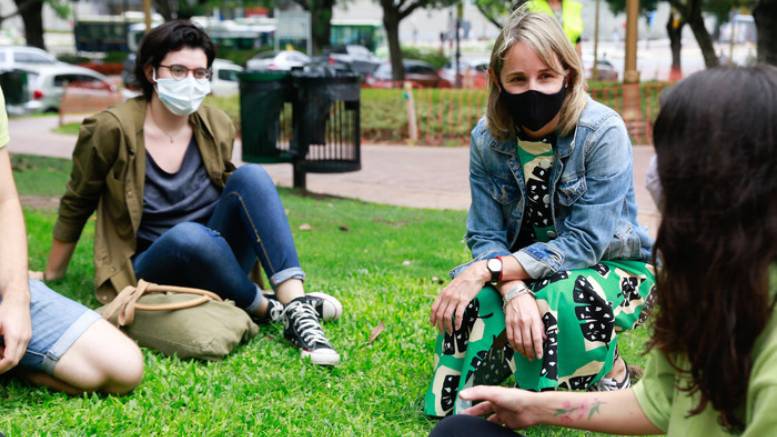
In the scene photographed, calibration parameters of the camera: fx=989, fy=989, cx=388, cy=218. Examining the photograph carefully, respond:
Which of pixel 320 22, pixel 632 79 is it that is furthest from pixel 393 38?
pixel 632 79

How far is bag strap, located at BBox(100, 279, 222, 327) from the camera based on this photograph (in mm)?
3422

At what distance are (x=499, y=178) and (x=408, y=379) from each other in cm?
76

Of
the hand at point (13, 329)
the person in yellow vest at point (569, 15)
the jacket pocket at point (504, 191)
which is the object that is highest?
the person in yellow vest at point (569, 15)

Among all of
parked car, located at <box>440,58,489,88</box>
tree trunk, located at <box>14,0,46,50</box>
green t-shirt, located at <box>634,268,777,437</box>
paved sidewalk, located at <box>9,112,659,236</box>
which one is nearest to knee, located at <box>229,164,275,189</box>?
green t-shirt, located at <box>634,268,777,437</box>

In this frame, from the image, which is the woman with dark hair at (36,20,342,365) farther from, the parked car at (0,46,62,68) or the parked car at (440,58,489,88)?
the parked car at (0,46,62,68)

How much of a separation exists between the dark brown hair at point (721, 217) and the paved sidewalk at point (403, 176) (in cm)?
551

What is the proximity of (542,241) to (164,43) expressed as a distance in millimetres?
1809

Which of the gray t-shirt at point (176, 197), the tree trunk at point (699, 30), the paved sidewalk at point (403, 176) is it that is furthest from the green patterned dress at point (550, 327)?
the tree trunk at point (699, 30)

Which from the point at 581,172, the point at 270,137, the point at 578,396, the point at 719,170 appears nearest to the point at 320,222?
the point at 270,137

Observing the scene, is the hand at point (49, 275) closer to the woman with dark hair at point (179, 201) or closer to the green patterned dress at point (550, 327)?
the woman with dark hair at point (179, 201)

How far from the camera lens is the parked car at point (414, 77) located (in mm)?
28719

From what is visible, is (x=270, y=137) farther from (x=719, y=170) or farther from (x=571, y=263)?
(x=719, y=170)

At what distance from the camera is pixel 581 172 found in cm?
285

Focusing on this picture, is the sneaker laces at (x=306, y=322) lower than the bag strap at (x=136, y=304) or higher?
lower
